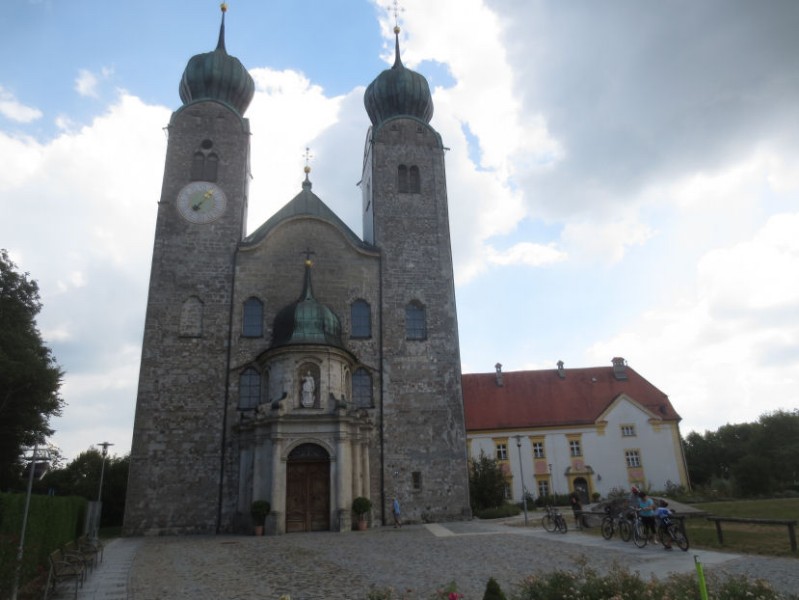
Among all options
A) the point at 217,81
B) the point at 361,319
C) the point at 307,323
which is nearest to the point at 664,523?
the point at 307,323

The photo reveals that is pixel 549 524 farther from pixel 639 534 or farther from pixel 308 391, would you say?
pixel 308 391

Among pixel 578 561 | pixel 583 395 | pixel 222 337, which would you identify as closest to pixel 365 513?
pixel 222 337

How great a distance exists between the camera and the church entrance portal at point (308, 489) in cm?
2225

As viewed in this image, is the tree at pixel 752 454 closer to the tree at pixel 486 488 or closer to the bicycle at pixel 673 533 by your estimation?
the tree at pixel 486 488

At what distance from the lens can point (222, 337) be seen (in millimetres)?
25969

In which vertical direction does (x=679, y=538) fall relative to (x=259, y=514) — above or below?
below

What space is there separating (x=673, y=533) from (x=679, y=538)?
0.15 m

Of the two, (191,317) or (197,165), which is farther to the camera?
(197,165)

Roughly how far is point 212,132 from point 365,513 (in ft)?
61.4

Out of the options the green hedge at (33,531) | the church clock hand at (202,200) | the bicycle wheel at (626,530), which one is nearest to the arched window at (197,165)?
the church clock hand at (202,200)

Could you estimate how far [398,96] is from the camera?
105ft

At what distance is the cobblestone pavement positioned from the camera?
10070 mm

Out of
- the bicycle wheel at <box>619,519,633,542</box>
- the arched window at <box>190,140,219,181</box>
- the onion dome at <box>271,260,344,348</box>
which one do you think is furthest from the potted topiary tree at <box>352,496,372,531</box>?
the arched window at <box>190,140,219,181</box>

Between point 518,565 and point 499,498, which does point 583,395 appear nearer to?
point 499,498
